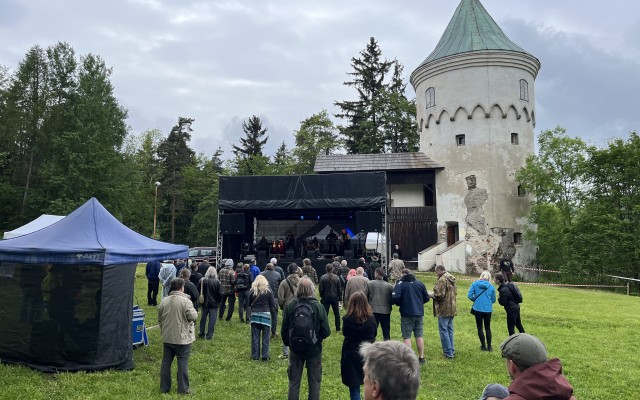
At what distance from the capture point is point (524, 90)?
28.3m

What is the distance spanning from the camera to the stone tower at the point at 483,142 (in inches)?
1069

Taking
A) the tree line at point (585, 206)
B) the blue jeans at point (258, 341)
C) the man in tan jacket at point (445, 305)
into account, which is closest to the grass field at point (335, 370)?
the blue jeans at point (258, 341)

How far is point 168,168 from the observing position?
49.6 m

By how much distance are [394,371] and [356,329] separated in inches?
123

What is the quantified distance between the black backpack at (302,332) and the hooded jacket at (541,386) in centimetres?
300

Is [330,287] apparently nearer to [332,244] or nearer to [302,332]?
[302,332]

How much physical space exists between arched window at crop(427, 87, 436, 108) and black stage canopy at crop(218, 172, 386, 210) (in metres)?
10.5

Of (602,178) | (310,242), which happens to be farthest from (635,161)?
(310,242)

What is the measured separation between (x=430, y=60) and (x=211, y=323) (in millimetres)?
24294

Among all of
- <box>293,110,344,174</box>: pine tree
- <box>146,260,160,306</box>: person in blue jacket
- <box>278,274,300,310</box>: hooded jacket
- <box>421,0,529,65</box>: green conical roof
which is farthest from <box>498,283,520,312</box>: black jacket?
<box>293,110,344,174</box>: pine tree

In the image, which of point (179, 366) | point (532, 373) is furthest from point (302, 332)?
point (532, 373)

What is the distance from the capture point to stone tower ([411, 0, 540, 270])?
27.2m

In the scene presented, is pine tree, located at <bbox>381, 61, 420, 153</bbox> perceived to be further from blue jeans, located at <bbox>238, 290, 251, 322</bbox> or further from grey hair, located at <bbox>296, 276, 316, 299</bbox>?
grey hair, located at <bbox>296, 276, 316, 299</bbox>

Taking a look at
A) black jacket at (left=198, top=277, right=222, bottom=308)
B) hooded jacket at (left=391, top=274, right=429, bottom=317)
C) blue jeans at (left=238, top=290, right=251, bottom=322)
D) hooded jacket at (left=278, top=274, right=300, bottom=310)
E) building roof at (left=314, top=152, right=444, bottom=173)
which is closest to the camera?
hooded jacket at (left=391, top=274, right=429, bottom=317)
